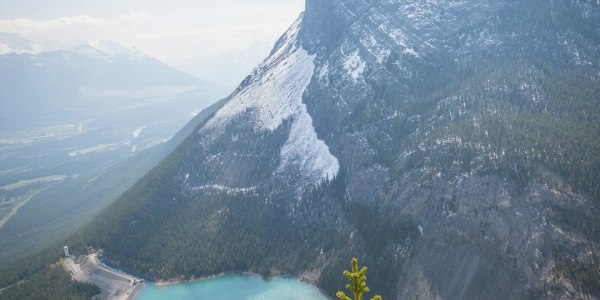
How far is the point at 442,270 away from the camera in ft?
602

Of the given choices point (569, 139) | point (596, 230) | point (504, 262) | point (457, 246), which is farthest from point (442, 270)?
point (569, 139)

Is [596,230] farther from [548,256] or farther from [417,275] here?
[417,275]

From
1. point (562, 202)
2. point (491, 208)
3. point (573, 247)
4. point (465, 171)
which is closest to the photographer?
point (573, 247)

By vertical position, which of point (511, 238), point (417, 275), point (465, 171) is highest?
point (465, 171)

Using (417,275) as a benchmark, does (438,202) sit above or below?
above

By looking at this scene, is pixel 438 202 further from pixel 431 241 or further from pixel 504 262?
pixel 504 262

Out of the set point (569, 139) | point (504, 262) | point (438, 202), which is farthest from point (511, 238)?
point (569, 139)

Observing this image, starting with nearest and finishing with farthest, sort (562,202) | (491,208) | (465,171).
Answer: (562,202), (491,208), (465,171)

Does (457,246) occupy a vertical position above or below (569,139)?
below

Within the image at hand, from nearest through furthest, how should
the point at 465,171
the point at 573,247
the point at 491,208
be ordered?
the point at 573,247 < the point at 491,208 < the point at 465,171

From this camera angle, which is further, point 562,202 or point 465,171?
point 465,171

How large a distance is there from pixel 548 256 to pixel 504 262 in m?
12.7

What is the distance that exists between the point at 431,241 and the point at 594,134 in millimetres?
64927

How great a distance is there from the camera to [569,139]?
625ft
